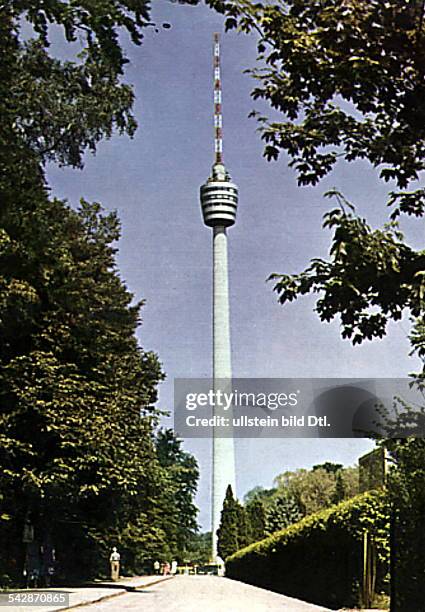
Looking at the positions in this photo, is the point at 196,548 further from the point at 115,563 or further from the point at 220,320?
the point at 220,320

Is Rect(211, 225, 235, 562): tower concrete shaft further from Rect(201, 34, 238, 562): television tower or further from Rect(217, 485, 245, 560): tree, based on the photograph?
Rect(217, 485, 245, 560): tree

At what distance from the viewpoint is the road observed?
6145 millimetres

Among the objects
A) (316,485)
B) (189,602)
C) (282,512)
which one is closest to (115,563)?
(189,602)

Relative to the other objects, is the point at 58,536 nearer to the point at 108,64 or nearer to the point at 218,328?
the point at 218,328

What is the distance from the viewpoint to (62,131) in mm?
5824

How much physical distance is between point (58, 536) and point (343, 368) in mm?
3244

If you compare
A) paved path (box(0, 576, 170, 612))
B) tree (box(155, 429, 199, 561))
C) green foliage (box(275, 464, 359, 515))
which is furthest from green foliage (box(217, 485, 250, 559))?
paved path (box(0, 576, 170, 612))

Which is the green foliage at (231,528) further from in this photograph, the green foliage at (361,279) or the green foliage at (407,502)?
the green foliage at (361,279)

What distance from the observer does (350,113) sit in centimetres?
517

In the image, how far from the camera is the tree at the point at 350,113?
192 inches

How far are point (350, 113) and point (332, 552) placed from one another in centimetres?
403

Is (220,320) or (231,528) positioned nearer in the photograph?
(220,320)

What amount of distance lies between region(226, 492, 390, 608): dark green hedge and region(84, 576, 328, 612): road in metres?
0.30

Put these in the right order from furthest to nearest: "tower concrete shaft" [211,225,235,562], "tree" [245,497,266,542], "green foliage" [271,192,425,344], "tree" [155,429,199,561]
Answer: "tree" [245,497,266,542] < "tree" [155,429,199,561] < "tower concrete shaft" [211,225,235,562] < "green foliage" [271,192,425,344]
